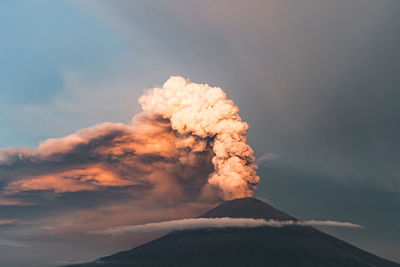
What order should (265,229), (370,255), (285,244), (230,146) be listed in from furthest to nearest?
(370,255) < (265,229) < (285,244) < (230,146)

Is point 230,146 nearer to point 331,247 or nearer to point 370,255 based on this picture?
point 331,247

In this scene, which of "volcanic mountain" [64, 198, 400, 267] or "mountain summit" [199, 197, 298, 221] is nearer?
"volcanic mountain" [64, 198, 400, 267]

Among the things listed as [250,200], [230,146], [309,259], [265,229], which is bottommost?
[309,259]

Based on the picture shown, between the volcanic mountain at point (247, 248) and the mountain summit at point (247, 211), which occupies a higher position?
the mountain summit at point (247, 211)

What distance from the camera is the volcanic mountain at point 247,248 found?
4968 inches

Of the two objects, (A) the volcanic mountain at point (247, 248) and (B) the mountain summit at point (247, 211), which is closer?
(A) the volcanic mountain at point (247, 248)

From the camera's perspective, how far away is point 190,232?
531 feet

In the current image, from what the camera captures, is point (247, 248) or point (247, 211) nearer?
point (247, 248)

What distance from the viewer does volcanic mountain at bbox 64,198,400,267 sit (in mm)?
126188

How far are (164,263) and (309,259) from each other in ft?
160

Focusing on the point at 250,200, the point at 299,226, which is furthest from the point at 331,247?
the point at 250,200

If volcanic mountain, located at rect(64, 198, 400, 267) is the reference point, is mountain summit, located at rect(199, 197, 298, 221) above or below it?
above

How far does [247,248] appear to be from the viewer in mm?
134875

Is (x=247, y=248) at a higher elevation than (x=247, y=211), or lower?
lower
